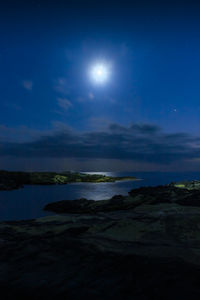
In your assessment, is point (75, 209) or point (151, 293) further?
point (75, 209)

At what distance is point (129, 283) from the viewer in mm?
4238

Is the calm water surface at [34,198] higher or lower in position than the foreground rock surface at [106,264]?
lower

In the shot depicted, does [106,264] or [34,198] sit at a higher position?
[106,264]

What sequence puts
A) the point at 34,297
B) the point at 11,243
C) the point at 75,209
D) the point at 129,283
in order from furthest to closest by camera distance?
the point at 75,209 < the point at 11,243 < the point at 129,283 < the point at 34,297

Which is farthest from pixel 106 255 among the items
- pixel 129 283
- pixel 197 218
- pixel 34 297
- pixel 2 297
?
pixel 197 218

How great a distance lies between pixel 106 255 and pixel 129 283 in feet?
5.73

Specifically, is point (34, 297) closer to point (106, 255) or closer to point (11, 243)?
point (106, 255)

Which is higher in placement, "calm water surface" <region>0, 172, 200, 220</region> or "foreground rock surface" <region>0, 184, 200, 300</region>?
"foreground rock surface" <region>0, 184, 200, 300</region>

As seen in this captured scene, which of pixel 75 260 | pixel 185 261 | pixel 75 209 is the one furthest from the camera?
pixel 75 209

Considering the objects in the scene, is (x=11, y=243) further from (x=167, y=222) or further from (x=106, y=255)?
(x=167, y=222)

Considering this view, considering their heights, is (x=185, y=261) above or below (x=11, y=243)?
above

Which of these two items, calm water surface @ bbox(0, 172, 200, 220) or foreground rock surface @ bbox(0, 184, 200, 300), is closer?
foreground rock surface @ bbox(0, 184, 200, 300)

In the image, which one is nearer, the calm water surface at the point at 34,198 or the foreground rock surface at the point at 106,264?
the foreground rock surface at the point at 106,264

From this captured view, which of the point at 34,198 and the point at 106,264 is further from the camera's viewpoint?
the point at 34,198
